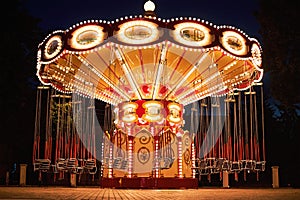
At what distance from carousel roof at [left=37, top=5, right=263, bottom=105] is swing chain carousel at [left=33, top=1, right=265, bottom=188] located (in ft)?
0.10

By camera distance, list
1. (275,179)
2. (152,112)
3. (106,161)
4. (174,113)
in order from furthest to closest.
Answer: (275,179) < (106,161) < (174,113) < (152,112)

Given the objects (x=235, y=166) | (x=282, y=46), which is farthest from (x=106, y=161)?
(x=282, y=46)

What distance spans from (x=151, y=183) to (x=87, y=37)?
5837mm

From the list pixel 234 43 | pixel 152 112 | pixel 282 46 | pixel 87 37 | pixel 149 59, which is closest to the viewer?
pixel 282 46

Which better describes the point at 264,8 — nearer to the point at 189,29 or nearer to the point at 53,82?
the point at 189,29

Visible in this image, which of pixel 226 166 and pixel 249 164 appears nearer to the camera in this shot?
pixel 249 164

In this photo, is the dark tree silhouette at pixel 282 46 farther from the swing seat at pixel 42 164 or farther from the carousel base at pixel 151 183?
the swing seat at pixel 42 164

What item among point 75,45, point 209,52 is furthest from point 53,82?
point 209,52

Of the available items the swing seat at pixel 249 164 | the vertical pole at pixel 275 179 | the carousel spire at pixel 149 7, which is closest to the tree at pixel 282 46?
the swing seat at pixel 249 164

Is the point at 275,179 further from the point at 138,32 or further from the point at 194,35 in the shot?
the point at 138,32

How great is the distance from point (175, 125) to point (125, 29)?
5214 mm

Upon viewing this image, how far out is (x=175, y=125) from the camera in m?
16.5

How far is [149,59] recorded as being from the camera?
14.9 meters

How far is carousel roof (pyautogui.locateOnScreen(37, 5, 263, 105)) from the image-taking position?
12.8m
